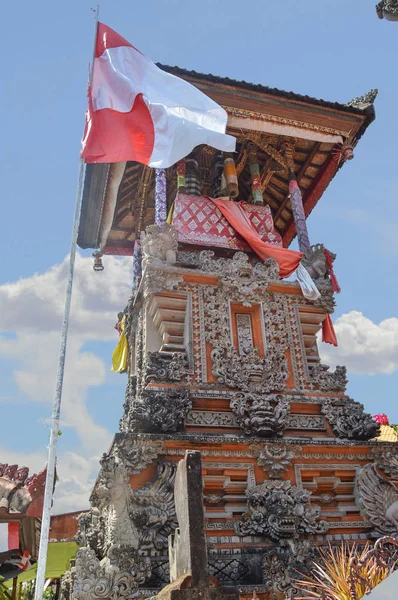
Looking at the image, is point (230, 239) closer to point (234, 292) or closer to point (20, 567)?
point (234, 292)

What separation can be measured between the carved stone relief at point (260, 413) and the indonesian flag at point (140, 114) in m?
4.67

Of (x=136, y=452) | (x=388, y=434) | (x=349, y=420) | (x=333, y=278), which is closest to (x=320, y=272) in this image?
(x=333, y=278)

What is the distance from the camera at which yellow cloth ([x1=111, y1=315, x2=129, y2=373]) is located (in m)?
14.3

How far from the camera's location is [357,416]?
34.6 feet

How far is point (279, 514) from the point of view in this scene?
8.78 meters

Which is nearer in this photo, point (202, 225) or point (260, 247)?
point (260, 247)

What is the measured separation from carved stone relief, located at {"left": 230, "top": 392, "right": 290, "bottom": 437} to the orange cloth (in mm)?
3527

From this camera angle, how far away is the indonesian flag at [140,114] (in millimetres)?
10477

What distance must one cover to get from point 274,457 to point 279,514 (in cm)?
98

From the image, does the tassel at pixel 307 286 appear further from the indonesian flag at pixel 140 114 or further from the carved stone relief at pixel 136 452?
the carved stone relief at pixel 136 452

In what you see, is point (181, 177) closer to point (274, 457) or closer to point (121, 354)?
point (121, 354)

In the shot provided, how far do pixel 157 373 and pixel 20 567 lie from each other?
8.52 metres

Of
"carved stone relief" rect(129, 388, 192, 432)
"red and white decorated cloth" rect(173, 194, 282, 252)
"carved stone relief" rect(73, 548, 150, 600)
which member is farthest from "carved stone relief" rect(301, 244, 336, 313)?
"carved stone relief" rect(73, 548, 150, 600)

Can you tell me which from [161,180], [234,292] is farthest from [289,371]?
[161,180]
